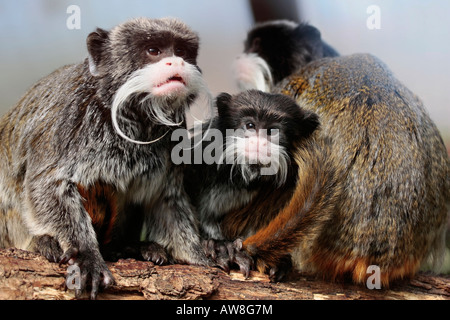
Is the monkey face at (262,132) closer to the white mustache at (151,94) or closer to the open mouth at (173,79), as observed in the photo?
the white mustache at (151,94)

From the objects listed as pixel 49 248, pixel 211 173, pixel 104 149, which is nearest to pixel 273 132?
pixel 211 173

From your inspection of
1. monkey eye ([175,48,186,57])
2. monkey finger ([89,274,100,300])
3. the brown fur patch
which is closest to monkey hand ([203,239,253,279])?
the brown fur patch

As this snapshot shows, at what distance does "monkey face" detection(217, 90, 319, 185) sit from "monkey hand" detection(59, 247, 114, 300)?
33.9 inches

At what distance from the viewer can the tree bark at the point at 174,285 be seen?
7.02ft

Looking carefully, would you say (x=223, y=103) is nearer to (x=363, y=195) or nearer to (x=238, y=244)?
(x=238, y=244)

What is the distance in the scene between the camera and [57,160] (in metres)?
2.46

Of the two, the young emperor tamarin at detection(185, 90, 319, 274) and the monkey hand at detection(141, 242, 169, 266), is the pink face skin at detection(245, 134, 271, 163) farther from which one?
the monkey hand at detection(141, 242, 169, 266)

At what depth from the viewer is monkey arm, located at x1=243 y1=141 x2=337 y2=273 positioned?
2426 mm

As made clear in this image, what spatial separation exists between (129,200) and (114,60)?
2.48ft

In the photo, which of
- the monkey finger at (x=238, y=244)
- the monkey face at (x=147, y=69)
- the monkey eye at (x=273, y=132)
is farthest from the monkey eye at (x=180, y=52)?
the monkey finger at (x=238, y=244)

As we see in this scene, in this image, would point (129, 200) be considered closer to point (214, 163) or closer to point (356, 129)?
point (214, 163)

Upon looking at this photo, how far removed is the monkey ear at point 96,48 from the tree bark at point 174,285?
3.13ft

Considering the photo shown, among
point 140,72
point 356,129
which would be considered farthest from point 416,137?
point 140,72

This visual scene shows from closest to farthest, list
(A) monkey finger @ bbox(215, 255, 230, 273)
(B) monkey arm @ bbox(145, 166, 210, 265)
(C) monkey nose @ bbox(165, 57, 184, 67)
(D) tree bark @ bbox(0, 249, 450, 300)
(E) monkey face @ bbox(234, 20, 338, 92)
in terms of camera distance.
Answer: (D) tree bark @ bbox(0, 249, 450, 300), (C) monkey nose @ bbox(165, 57, 184, 67), (A) monkey finger @ bbox(215, 255, 230, 273), (B) monkey arm @ bbox(145, 166, 210, 265), (E) monkey face @ bbox(234, 20, 338, 92)
